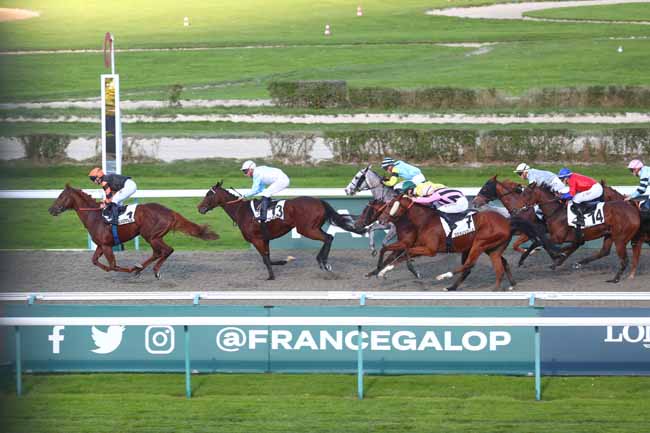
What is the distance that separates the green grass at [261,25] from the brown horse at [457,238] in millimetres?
26023

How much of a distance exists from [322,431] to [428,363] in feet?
4.21

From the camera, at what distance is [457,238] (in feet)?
31.9

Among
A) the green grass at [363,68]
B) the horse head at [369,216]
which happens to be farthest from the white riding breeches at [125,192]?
the green grass at [363,68]

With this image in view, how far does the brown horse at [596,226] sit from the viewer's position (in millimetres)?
10164

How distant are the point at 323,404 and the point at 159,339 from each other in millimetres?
1252

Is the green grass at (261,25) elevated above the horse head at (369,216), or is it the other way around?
the green grass at (261,25)

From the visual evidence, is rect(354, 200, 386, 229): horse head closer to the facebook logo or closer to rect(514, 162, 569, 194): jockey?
rect(514, 162, 569, 194): jockey

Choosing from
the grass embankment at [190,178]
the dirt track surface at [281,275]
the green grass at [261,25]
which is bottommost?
the grass embankment at [190,178]

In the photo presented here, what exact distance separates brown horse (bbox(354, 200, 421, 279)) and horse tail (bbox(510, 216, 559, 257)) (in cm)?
89

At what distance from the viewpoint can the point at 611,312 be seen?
22.7 ft

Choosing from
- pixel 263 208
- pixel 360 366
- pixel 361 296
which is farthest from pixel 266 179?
pixel 360 366

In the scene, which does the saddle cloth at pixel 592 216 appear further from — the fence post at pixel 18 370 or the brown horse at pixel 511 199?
the fence post at pixel 18 370

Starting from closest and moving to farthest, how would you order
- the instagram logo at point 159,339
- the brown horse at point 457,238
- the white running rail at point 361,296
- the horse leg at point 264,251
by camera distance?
the instagram logo at point 159,339, the white running rail at point 361,296, the brown horse at point 457,238, the horse leg at point 264,251

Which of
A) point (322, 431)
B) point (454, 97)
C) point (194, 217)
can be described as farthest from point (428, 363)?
point (454, 97)
